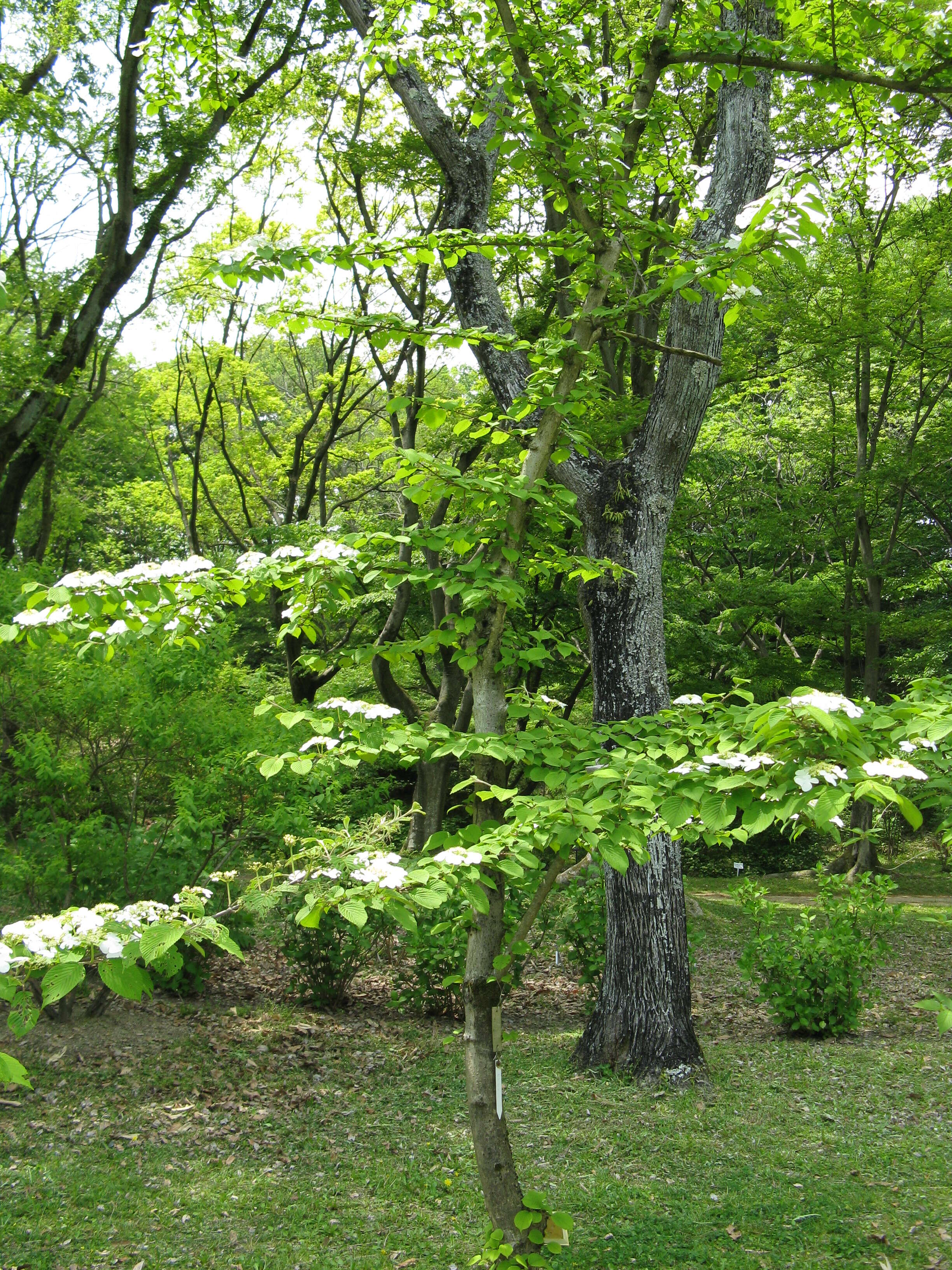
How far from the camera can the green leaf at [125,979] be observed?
1533 mm

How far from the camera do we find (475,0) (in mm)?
4281

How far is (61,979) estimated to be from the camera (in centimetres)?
150

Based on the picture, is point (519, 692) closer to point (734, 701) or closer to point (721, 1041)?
point (721, 1041)

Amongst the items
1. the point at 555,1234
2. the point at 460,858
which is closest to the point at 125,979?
the point at 460,858

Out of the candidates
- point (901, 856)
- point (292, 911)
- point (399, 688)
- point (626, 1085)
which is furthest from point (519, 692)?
point (901, 856)

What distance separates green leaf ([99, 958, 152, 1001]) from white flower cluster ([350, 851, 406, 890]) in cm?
43

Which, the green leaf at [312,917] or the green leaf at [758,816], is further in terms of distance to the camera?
the green leaf at [312,917]

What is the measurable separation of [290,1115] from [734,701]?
615 cm

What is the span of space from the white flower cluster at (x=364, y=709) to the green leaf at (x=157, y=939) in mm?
727

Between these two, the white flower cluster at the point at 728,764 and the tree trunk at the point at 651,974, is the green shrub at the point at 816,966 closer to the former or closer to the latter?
the tree trunk at the point at 651,974

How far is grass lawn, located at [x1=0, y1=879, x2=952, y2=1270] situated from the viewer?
338cm

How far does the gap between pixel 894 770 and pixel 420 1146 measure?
3.76m

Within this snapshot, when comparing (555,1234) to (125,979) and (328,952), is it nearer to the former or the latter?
(125,979)

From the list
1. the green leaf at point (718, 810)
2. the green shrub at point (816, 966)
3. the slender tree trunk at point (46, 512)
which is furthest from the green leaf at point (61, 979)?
the slender tree trunk at point (46, 512)
